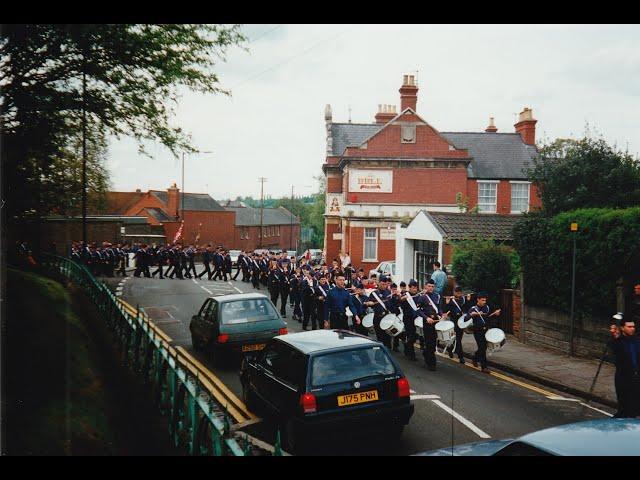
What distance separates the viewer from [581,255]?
14.1m

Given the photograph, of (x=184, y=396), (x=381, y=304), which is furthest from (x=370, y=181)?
(x=184, y=396)

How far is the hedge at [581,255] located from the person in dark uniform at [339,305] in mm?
5303

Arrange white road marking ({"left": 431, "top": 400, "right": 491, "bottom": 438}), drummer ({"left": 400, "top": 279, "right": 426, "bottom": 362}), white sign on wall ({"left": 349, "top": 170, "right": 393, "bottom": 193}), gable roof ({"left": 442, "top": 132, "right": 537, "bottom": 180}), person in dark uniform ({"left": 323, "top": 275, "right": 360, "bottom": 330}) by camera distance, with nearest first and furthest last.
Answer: white road marking ({"left": 431, "top": 400, "right": 491, "bottom": 438})
drummer ({"left": 400, "top": 279, "right": 426, "bottom": 362})
person in dark uniform ({"left": 323, "top": 275, "right": 360, "bottom": 330})
white sign on wall ({"left": 349, "top": 170, "right": 393, "bottom": 193})
gable roof ({"left": 442, "top": 132, "right": 537, "bottom": 180})

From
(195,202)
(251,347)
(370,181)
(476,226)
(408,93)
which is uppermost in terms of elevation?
(408,93)

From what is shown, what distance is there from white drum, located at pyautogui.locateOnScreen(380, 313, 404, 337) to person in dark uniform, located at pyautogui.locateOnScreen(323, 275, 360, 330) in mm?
960

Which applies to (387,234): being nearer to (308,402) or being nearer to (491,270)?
(491,270)

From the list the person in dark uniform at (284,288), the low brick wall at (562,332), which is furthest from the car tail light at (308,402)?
the person in dark uniform at (284,288)

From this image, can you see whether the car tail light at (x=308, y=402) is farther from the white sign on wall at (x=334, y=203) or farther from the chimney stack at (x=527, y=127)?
the chimney stack at (x=527, y=127)

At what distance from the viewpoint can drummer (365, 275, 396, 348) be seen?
14773mm

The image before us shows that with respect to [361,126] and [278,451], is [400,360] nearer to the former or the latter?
[278,451]

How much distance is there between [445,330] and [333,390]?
562cm

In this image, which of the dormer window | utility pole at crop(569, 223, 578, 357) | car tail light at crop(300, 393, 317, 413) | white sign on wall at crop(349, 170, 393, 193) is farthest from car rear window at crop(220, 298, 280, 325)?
the dormer window

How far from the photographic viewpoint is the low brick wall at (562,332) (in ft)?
44.2

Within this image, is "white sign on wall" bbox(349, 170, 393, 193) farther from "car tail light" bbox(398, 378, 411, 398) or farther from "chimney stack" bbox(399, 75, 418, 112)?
"car tail light" bbox(398, 378, 411, 398)
